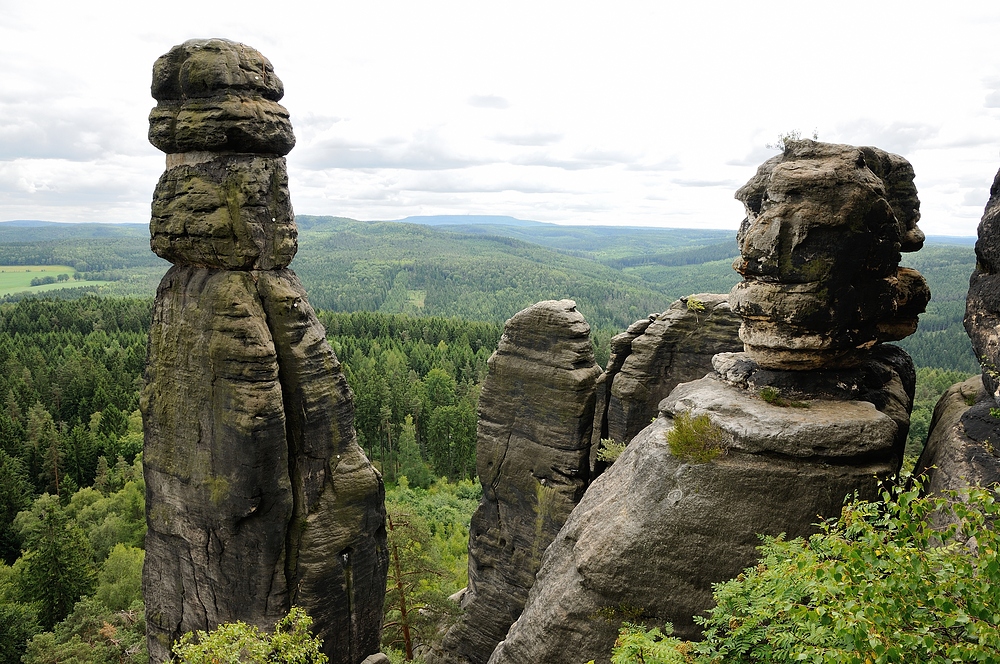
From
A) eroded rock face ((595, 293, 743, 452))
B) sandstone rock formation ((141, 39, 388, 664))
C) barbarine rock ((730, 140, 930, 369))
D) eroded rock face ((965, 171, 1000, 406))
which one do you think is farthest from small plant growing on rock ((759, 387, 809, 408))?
sandstone rock formation ((141, 39, 388, 664))

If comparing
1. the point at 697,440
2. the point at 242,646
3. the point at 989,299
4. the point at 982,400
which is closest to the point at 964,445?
the point at 982,400

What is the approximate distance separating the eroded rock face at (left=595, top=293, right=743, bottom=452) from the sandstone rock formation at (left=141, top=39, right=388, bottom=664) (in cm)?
919

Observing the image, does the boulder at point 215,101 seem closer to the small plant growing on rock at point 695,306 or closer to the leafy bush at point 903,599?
the small plant growing on rock at point 695,306

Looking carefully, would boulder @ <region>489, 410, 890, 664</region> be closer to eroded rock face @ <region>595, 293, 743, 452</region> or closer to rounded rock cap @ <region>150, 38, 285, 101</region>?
eroded rock face @ <region>595, 293, 743, 452</region>

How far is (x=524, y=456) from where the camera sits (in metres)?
24.6

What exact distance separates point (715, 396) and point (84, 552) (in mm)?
44386

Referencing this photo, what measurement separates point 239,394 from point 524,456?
1079 cm

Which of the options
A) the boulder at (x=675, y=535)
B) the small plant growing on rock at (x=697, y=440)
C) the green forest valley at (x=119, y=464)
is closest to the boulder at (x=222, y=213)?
the boulder at (x=675, y=535)

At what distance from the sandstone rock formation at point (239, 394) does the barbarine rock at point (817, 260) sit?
13.7 meters

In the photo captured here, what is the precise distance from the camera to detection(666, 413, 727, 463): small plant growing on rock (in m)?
13.8

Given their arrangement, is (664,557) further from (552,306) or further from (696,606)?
(552,306)

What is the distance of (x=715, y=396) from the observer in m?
15.5

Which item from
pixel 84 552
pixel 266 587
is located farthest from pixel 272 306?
pixel 84 552

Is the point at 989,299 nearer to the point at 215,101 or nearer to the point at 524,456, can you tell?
the point at 524,456
